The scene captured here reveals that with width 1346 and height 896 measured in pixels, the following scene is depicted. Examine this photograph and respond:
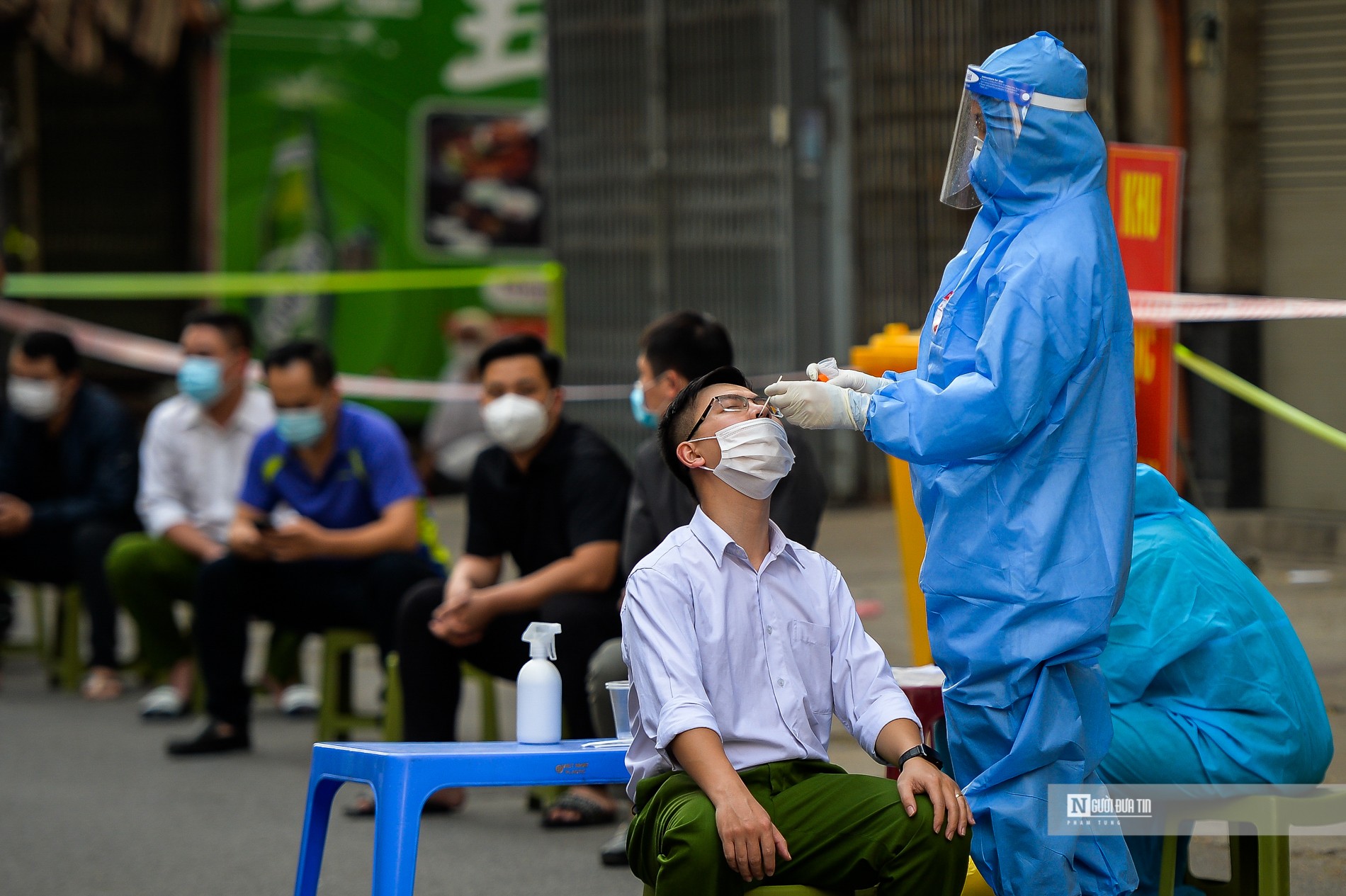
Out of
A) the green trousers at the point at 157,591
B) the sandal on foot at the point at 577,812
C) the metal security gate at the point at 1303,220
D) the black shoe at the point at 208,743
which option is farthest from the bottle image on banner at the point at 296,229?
the sandal on foot at the point at 577,812

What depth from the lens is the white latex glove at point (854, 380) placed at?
2998mm

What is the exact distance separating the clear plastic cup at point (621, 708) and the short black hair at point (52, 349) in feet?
14.8

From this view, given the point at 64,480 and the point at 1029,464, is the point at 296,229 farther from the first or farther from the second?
the point at 1029,464

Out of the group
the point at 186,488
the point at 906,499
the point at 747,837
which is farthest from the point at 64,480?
the point at 747,837

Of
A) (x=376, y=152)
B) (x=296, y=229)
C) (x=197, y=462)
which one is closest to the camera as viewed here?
(x=197, y=462)

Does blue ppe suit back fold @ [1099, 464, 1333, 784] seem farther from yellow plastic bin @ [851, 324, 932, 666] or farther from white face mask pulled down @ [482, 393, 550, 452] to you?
white face mask pulled down @ [482, 393, 550, 452]

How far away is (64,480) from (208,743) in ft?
6.34

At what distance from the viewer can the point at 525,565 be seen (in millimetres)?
5117

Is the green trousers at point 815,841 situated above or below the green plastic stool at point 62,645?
above

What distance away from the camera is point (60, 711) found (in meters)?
6.68

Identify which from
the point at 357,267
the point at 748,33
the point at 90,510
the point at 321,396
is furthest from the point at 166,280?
the point at 321,396

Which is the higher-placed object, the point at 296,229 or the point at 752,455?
the point at 296,229

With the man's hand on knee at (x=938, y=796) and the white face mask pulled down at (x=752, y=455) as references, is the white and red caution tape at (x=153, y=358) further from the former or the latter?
the man's hand on knee at (x=938, y=796)

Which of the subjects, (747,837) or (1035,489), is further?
(1035,489)
